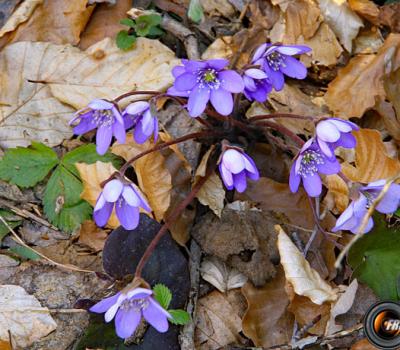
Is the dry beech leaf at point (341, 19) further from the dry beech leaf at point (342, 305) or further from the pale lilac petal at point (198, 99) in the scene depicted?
the dry beech leaf at point (342, 305)

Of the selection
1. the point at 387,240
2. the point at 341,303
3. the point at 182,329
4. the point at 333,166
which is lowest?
the point at 182,329

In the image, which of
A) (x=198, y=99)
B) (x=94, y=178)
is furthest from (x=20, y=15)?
(x=198, y=99)

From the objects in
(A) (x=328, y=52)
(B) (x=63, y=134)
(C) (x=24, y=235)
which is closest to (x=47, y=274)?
(C) (x=24, y=235)

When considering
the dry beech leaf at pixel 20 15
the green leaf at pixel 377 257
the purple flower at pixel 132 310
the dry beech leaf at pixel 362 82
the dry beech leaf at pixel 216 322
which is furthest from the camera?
the dry beech leaf at pixel 20 15

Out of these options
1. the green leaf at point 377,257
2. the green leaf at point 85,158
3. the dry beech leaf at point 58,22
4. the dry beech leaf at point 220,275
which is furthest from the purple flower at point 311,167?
the dry beech leaf at point 58,22

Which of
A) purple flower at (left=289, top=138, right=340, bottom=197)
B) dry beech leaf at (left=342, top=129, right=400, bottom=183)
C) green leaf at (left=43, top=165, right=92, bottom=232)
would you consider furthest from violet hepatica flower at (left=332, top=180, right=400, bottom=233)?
green leaf at (left=43, top=165, right=92, bottom=232)

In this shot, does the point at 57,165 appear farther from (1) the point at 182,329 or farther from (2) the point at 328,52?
(2) the point at 328,52
